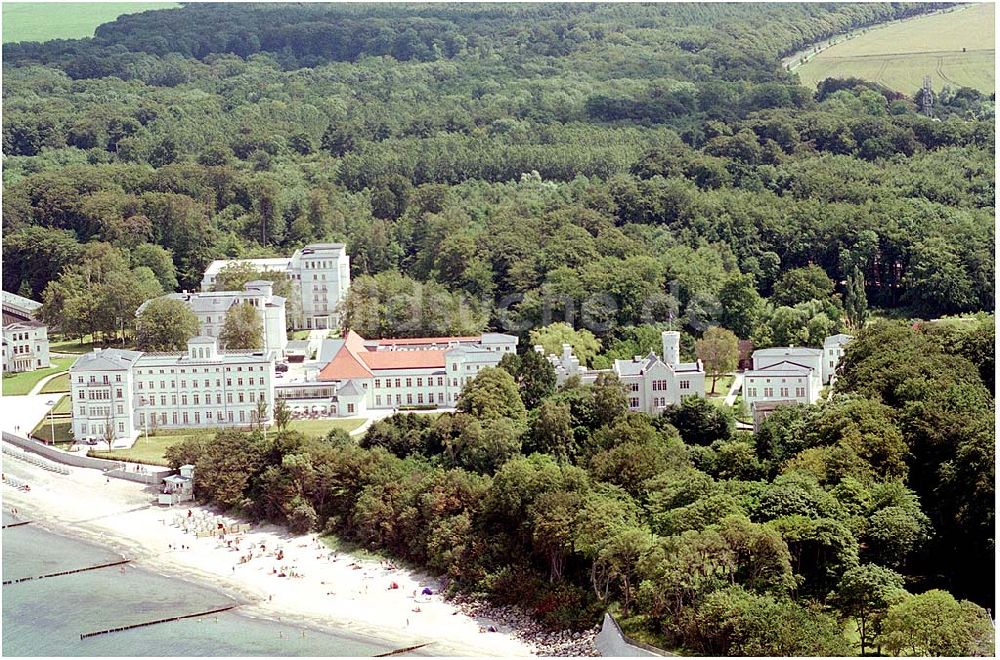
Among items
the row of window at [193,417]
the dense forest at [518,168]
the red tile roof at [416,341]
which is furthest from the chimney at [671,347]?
the row of window at [193,417]

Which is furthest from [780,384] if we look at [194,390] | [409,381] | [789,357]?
[194,390]

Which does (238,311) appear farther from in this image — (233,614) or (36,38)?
(36,38)


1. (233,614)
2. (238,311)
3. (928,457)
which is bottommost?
(233,614)

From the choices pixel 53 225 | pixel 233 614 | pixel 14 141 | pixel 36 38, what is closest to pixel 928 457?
pixel 233 614

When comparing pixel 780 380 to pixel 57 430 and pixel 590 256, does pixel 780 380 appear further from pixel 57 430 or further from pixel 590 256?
pixel 57 430

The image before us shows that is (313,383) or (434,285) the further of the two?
(434,285)

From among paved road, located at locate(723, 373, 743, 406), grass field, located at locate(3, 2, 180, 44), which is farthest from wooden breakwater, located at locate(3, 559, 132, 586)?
grass field, located at locate(3, 2, 180, 44)
